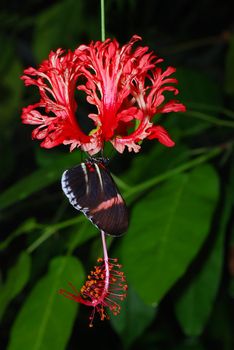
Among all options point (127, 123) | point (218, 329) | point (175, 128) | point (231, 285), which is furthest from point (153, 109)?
point (218, 329)

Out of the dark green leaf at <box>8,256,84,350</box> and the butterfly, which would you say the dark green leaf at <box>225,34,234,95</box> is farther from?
the butterfly

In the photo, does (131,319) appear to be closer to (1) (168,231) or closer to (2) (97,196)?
(1) (168,231)

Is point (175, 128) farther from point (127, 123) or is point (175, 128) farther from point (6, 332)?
point (6, 332)

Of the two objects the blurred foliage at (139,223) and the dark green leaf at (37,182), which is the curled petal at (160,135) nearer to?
the blurred foliage at (139,223)

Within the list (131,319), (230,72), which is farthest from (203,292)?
(230,72)

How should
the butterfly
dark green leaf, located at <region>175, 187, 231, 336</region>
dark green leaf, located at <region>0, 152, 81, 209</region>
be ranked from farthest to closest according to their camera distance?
dark green leaf, located at <region>175, 187, 231, 336</region> → dark green leaf, located at <region>0, 152, 81, 209</region> → the butterfly

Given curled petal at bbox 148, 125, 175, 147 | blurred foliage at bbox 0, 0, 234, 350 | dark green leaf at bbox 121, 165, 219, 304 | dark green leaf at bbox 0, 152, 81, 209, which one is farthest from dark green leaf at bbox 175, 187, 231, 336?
curled petal at bbox 148, 125, 175, 147
